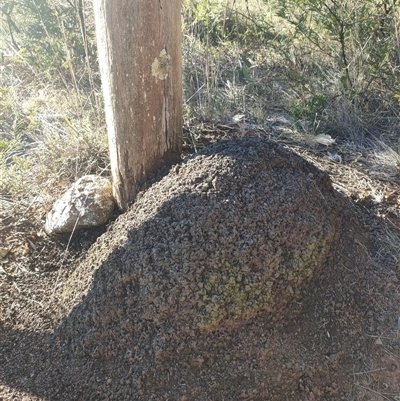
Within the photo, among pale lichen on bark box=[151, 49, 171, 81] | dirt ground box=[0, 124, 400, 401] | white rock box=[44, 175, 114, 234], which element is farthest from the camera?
white rock box=[44, 175, 114, 234]

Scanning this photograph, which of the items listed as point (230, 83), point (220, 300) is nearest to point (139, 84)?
point (220, 300)

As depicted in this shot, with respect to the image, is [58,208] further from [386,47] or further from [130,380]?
[386,47]

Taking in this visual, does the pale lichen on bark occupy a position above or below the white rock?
above

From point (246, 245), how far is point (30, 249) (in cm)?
136

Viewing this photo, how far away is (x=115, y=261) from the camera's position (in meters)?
2.24

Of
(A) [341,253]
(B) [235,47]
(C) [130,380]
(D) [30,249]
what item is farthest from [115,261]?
(B) [235,47]

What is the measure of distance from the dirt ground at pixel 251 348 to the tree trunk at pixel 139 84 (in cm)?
36

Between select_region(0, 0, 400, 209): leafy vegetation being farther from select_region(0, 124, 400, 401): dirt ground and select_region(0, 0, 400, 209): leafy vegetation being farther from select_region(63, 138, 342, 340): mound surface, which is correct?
select_region(63, 138, 342, 340): mound surface

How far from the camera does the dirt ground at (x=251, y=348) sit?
6.61 ft

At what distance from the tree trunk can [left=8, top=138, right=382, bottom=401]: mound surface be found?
303 mm

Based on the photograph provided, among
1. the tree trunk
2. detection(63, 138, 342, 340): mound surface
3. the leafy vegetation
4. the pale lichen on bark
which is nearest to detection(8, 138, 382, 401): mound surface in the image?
detection(63, 138, 342, 340): mound surface

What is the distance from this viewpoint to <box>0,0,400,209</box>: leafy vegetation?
333 cm

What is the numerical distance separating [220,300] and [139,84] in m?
1.12

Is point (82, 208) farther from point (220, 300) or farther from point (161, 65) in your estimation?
point (220, 300)
